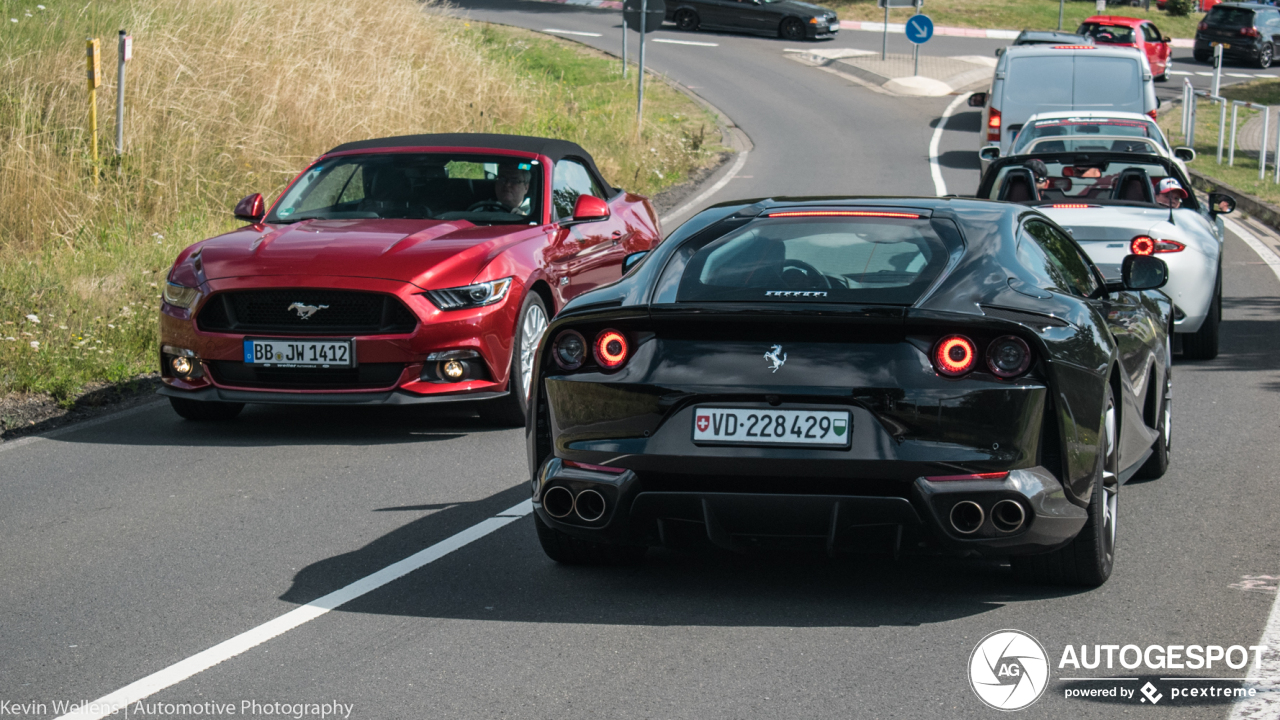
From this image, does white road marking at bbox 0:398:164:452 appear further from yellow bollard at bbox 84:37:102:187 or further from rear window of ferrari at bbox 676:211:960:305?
yellow bollard at bbox 84:37:102:187

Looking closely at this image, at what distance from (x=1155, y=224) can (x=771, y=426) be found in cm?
631

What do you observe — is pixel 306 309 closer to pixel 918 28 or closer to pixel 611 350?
pixel 611 350

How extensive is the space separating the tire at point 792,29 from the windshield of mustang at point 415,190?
126ft

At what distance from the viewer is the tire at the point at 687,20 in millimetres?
48188

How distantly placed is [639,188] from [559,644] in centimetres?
1792

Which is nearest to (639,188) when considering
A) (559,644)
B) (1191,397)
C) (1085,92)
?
(1085,92)

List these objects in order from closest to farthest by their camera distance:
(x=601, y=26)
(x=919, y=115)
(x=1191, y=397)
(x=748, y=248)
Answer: (x=748, y=248), (x=1191, y=397), (x=919, y=115), (x=601, y=26)

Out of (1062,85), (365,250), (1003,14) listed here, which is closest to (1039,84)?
(1062,85)

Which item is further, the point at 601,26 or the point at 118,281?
the point at 601,26

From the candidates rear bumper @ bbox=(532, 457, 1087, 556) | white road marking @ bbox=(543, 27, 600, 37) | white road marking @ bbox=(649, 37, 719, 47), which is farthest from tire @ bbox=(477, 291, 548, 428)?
white road marking @ bbox=(649, 37, 719, 47)

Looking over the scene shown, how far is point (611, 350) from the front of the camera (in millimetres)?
5223

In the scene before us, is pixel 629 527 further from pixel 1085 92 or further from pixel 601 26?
pixel 601 26

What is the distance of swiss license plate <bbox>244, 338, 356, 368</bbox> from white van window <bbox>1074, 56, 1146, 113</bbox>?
15.7 metres

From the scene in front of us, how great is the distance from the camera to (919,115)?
107 feet
